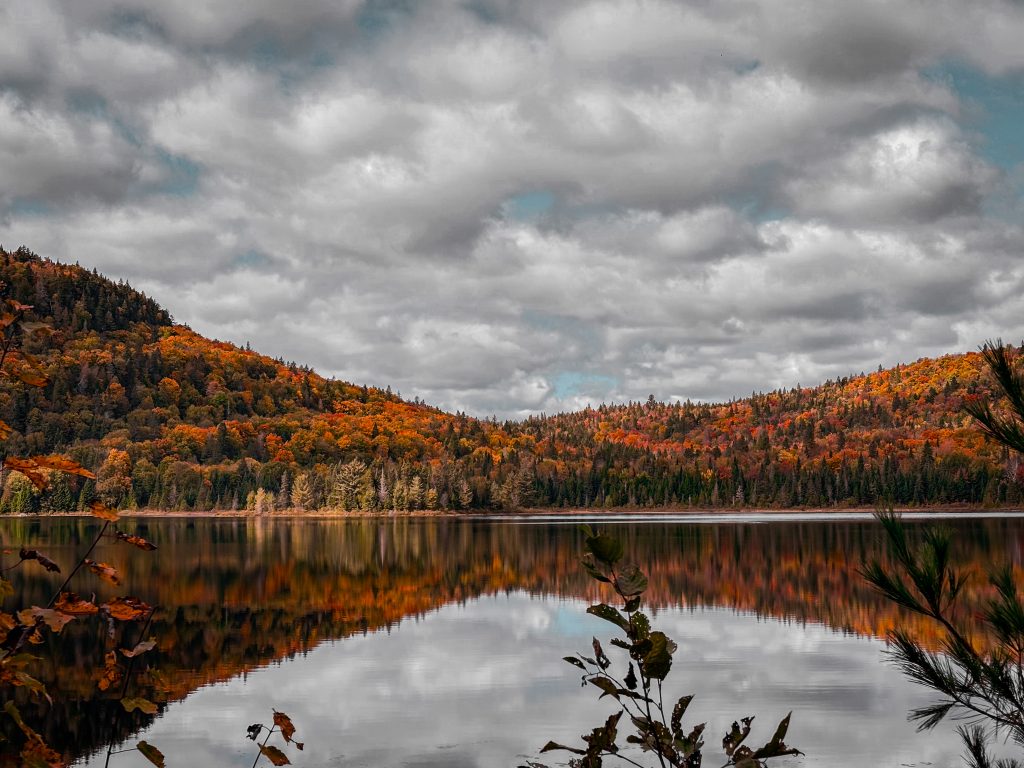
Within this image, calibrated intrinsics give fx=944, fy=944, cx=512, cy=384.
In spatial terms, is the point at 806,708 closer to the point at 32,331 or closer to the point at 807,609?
the point at 807,609

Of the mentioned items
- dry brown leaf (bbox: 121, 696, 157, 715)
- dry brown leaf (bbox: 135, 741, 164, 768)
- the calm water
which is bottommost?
the calm water

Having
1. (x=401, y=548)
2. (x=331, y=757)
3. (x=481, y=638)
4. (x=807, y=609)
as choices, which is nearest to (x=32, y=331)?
(x=331, y=757)

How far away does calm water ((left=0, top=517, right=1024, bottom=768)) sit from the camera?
21.7m

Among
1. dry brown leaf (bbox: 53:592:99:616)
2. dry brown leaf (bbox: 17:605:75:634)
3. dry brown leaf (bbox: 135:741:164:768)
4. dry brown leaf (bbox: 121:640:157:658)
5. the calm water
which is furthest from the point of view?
the calm water

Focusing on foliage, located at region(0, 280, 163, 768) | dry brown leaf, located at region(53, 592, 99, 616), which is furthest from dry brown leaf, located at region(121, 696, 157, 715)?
dry brown leaf, located at region(53, 592, 99, 616)

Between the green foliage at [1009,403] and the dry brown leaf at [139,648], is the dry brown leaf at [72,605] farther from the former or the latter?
the green foliage at [1009,403]

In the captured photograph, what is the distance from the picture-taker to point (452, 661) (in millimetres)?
32500

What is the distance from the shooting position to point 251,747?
70.2ft

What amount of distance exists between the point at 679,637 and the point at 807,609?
411 inches

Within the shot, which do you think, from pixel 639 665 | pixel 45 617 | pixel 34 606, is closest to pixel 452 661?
pixel 639 665

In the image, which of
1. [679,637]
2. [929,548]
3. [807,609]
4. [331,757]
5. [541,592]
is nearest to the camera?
[929,548]

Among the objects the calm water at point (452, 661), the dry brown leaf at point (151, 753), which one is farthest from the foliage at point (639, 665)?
the calm water at point (452, 661)

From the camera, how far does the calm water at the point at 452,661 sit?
21.7 meters

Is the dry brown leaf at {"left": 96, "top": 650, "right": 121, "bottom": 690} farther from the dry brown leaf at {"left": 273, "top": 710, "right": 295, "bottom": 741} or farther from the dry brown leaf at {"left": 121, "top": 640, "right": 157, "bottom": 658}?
the dry brown leaf at {"left": 273, "top": 710, "right": 295, "bottom": 741}
